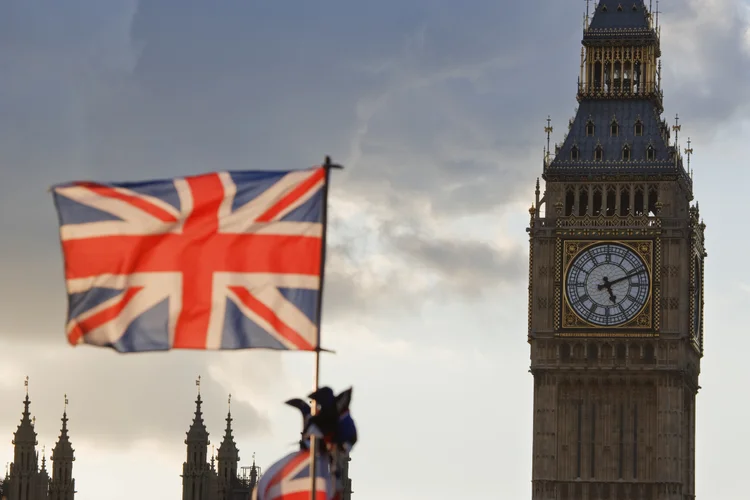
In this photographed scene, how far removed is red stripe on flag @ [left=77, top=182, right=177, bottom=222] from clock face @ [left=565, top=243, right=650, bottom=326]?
103649 mm

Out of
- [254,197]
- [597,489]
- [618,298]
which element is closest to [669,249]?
[618,298]

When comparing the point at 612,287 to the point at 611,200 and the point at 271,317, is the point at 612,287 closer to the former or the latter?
the point at 611,200

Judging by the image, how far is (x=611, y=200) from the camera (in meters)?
147

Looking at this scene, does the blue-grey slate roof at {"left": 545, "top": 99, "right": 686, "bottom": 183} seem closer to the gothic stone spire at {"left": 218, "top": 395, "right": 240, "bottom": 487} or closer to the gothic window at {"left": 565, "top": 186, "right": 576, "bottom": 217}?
the gothic window at {"left": 565, "top": 186, "right": 576, "bottom": 217}

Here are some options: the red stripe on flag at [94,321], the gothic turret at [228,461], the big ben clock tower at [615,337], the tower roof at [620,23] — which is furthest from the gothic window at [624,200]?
the red stripe on flag at [94,321]

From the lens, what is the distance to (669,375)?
144 m

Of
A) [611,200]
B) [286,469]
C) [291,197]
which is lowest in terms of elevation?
[286,469]

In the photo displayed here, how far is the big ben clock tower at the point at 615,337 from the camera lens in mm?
143125

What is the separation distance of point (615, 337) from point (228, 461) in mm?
21826

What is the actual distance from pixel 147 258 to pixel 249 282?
158 cm

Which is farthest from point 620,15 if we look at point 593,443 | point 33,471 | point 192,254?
point 192,254

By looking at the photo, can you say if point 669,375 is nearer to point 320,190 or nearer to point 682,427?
point 682,427

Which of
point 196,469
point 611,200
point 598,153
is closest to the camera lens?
point 196,469

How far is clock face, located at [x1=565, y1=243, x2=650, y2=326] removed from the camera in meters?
144
